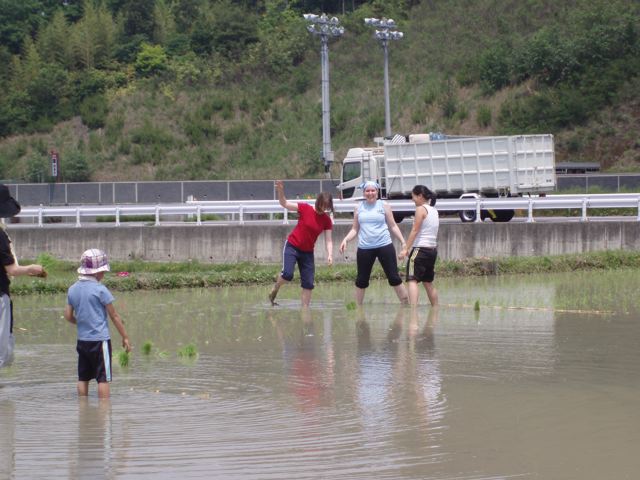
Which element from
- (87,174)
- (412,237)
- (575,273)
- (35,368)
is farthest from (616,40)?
(35,368)

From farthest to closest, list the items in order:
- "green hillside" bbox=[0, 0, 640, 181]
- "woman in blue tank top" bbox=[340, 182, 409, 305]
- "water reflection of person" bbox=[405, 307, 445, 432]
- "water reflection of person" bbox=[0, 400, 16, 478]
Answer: "green hillside" bbox=[0, 0, 640, 181] < "woman in blue tank top" bbox=[340, 182, 409, 305] < "water reflection of person" bbox=[405, 307, 445, 432] < "water reflection of person" bbox=[0, 400, 16, 478]

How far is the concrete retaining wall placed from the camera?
26.0 m

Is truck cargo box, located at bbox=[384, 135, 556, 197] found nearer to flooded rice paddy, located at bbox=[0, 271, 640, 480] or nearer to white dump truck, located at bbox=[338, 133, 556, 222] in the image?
white dump truck, located at bbox=[338, 133, 556, 222]

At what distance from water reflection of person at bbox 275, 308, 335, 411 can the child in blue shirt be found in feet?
5.40

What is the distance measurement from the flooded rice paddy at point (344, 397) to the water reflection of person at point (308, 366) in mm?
31

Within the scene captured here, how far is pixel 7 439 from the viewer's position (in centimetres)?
850

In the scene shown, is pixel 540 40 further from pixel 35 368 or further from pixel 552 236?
pixel 35 368

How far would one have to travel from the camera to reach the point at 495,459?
24.9 ft

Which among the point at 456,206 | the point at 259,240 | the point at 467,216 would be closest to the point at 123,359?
the point at 259,240

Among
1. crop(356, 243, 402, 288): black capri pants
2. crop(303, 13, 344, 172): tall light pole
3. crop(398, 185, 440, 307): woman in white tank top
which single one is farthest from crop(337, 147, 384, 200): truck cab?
crop(398, 185, 440, 307): woman in white tank top

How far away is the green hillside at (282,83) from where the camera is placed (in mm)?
54969

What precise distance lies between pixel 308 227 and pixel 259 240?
1245 cm

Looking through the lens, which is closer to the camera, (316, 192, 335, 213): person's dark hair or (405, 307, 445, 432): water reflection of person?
(405, 307, 445, 432): water reflection of person

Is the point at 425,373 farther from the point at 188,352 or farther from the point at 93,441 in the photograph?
the point at 93,441
